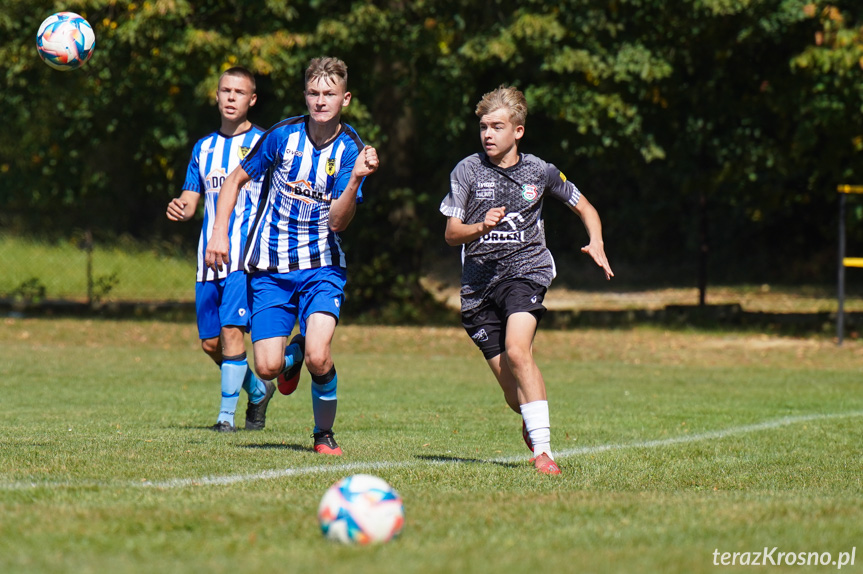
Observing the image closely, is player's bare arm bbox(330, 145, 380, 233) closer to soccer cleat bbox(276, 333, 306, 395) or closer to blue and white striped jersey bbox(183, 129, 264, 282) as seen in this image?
soccer cleat bbox(276, 333, 306, 395)

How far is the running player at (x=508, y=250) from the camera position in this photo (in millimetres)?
5977

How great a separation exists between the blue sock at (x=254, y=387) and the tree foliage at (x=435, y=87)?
31.3ft

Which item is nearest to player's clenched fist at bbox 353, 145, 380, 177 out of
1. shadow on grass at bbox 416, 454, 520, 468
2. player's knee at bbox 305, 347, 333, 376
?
player's knee at bbox 305, 347, 333, 376

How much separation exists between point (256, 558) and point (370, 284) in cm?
1678

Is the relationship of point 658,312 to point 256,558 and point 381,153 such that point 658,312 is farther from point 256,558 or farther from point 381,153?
point 256,558

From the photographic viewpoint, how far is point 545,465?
19.1 feet

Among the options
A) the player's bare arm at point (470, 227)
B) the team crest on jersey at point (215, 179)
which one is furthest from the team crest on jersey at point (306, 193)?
the team crest on jersey at point (215, 179)

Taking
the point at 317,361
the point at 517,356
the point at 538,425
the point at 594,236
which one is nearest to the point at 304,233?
the point at 317,361

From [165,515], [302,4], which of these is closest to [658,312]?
[302,4]

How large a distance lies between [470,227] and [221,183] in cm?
267

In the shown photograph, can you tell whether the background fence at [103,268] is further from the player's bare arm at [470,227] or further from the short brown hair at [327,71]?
the player's bare arm at [470,227]

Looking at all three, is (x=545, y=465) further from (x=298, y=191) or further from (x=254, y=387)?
(x=254, y=387)

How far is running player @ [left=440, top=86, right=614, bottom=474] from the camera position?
5977mm

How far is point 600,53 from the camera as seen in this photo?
17.0 m
